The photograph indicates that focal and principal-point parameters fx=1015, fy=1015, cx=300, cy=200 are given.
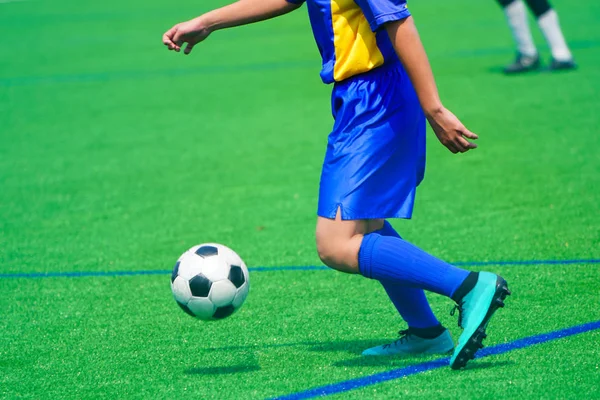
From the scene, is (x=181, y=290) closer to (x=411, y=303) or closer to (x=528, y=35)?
(x=411, y=303)

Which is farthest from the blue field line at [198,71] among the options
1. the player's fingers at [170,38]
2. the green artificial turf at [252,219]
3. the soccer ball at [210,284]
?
the soccer ball at [210,284]

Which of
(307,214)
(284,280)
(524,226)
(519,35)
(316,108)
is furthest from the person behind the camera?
(519,35)

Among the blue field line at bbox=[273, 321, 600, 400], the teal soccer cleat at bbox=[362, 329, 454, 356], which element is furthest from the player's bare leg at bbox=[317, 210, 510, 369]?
the teal soccer cleat at bbox=[362, 329, 454, 356]

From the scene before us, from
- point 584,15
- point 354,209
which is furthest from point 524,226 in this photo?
point 584,15

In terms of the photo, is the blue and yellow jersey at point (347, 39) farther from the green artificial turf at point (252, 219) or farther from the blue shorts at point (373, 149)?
the green artificial turf at point (252, 219)

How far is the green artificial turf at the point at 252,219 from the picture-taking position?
3756mm

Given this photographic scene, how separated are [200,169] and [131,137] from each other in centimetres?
149

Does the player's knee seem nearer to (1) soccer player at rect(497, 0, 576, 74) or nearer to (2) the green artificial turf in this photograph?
(2) the green artificial turf

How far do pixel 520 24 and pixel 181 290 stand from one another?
299 inches

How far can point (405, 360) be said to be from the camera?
379 cm

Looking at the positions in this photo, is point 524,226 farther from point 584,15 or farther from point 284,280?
point 584,15

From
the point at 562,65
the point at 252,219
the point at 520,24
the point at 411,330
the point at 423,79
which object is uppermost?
the point at 423,79

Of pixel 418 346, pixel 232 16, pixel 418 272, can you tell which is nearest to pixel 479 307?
pixel 418 272

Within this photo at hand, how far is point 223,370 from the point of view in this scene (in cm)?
377
